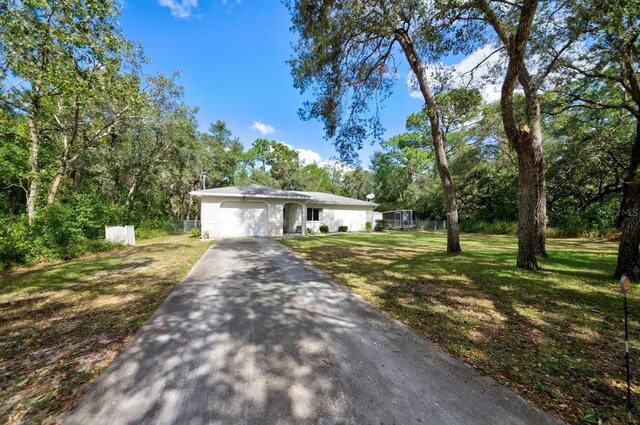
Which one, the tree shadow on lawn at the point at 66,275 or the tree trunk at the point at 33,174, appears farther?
the tree trunk at the point at 33,174

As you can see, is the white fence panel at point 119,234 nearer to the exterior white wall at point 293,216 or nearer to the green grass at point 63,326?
the green grass at point 63,326

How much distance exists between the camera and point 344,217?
2091 centimetres

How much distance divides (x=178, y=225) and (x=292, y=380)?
23672 mm

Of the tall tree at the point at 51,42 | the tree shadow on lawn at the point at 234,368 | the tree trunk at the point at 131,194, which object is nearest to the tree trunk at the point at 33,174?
the tall tree at the point at 51,42

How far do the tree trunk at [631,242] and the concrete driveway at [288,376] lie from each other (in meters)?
5.51

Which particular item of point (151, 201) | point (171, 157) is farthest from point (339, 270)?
point (151, 201)

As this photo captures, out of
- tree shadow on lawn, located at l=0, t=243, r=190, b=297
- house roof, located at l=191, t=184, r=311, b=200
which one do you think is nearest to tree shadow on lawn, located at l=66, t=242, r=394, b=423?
tree shadow on lawn, located at l=0, t=243, r=190, b=297

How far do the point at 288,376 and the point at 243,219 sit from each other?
44.8 ft

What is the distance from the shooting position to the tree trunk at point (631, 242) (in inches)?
194

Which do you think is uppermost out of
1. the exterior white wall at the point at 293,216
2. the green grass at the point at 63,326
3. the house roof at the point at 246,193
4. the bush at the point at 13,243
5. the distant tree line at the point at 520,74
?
the distant tree line at the point at 520,74

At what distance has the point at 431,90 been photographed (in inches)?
335

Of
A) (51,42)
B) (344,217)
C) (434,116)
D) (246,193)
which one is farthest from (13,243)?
(344,217)

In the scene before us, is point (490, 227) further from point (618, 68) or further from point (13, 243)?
point (13, 243)

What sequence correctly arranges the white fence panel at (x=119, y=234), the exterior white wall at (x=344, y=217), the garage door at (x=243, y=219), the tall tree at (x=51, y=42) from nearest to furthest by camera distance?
the tall tree at (x=51, y=42)
the white fence panel at (x=119, y=234)
the garage door at (x=243, y=219)
the exterior white wall at (x=344, y=217)
